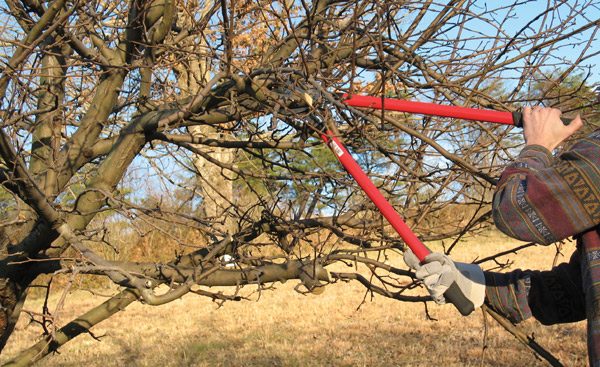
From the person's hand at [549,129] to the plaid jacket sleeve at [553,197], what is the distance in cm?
10

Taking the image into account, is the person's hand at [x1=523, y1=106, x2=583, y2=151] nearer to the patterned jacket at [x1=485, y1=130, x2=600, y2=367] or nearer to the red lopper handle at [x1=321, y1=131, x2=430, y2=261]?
the patterned jacket at [x1=485, y1=130, x2=600, y2=367]

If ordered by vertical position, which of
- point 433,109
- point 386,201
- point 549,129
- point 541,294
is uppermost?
point 433,109

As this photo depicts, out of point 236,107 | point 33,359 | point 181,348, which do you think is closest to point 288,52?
point 236,107

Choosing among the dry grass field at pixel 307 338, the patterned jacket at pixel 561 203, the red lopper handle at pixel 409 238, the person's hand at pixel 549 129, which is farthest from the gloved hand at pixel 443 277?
the dry grass field at pixel 307 338

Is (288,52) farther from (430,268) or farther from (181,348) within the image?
(181,348)

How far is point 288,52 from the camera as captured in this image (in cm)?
287

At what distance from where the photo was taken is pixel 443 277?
1.95 meters

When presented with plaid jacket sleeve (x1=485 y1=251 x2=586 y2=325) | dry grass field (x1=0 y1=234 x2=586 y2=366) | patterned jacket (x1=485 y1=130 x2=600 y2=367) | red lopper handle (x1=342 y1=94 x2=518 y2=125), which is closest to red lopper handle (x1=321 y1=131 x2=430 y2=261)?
red lopper handle (x1=342 y1=94 x2=518 y2=125)

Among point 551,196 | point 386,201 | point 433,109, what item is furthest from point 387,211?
point 551,196

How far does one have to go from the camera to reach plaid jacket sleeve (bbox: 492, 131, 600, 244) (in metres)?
1.62

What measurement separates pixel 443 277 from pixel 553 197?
465 millimetres

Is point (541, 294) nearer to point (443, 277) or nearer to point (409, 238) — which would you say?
point (443, 277)

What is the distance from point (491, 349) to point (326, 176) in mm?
5067

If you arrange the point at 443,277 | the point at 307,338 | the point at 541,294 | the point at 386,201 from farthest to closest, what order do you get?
the point at 307,338
the point at 541,294
the point at 386,201
the point at 443,277
